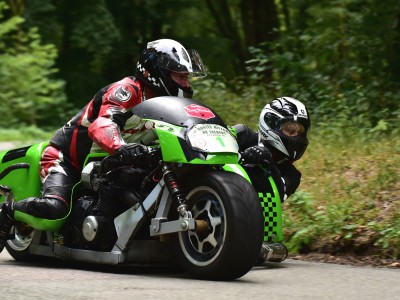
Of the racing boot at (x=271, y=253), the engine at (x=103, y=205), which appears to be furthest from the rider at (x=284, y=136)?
the engine at (x=103, y=205)

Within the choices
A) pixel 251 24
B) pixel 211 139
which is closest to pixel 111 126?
pixel 211 139

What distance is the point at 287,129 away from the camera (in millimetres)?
8141

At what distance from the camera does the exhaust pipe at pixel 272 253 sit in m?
→ 7.51

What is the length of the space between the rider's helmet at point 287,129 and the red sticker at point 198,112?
102 cm

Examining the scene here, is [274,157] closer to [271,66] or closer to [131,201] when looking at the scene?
[131,201]

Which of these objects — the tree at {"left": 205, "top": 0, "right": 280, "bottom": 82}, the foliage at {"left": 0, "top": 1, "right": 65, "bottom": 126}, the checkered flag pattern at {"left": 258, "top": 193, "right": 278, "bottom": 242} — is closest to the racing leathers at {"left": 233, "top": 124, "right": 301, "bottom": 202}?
the checkered flag pattern at {"left": 258, "top": 193, "right": 278, "bottom": 242}

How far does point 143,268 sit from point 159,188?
3.01 ft

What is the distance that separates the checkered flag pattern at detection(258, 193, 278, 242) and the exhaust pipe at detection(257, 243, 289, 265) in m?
0.11

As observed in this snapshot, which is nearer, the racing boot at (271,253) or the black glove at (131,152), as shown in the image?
the black glove at (131,152)

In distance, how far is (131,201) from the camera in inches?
290

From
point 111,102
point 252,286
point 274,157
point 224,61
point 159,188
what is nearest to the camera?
point 252,286

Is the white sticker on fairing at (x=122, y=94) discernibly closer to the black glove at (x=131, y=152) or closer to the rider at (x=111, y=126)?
the rider at (x=111, y=126)

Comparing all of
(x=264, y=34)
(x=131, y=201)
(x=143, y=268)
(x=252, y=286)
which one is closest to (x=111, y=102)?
(x=131, y=201)

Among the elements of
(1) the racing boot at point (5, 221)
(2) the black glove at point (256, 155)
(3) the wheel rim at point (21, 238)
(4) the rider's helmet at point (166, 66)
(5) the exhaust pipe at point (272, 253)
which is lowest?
(5) the exhaust pipe at point (272, 253)
